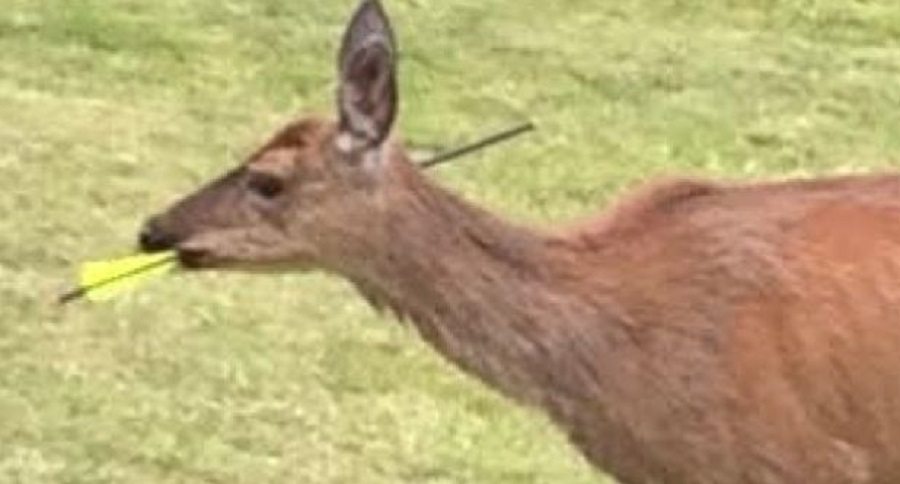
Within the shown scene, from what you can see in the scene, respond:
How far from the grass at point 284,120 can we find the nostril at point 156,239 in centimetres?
153

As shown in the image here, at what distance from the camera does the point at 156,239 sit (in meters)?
7.39

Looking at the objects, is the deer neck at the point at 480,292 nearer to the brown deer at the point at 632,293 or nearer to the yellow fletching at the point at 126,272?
the brown deer at the point at 632,293

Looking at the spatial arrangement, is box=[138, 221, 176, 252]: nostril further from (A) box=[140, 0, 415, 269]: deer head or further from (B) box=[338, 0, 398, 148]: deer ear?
(B) box=[338, 0, 398, 148]: deer ear

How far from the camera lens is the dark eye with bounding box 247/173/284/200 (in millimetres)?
7215

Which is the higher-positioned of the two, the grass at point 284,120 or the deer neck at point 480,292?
the deer neck at point 480,292

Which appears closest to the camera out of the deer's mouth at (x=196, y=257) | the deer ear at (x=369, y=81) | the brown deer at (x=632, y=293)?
the deer ear at (x=369, y=81)

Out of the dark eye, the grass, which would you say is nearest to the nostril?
the dark eye

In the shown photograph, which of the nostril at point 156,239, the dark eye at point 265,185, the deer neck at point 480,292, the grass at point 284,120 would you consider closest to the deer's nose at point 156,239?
the nostril at point 156,239

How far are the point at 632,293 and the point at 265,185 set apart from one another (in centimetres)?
79

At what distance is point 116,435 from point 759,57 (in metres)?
4.46

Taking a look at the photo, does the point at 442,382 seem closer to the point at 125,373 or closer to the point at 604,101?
the point at 125,373

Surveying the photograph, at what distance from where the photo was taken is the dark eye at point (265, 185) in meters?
7.21

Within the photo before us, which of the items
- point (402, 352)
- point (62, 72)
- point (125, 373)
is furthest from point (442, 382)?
point (62, 72)

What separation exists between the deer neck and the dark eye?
9.0 inches
